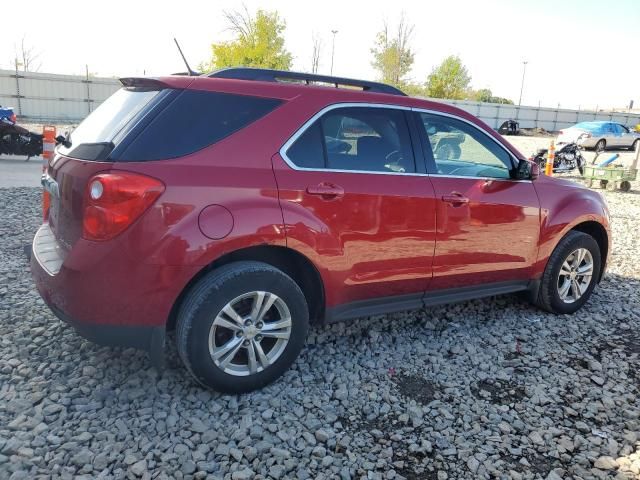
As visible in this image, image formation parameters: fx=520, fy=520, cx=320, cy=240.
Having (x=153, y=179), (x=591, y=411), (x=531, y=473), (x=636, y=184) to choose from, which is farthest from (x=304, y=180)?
(x=636, y=184)

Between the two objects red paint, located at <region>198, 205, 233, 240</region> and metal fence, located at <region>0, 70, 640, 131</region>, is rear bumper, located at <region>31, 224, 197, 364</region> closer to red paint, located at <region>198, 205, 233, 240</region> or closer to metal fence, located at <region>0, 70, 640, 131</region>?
red paint, located at <region>198, 205, 233, 240</region>

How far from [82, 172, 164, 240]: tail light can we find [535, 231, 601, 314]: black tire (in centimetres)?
340

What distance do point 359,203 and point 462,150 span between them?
1.30m

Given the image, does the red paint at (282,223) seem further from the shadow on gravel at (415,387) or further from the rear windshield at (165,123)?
the shadow on gravel at (415,387)

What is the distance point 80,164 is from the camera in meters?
2.79

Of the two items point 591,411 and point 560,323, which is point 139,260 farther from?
point 560,323

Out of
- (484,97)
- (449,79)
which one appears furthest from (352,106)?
(484,97)

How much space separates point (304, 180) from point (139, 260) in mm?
1033

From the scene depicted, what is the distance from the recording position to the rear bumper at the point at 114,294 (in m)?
2.66

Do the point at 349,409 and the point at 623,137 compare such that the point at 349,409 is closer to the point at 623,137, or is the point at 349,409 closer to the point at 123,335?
the point at 123,335

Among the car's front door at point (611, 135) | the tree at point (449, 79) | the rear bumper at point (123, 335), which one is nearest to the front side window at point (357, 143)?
the rear bumper at point (123, 335)

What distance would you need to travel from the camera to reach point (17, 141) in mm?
11719

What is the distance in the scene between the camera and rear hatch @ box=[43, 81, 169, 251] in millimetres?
2727

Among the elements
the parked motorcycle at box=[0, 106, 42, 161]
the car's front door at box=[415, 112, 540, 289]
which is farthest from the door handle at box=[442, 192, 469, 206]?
the parked motorcycle at box=[0, 106, 42, 161]
